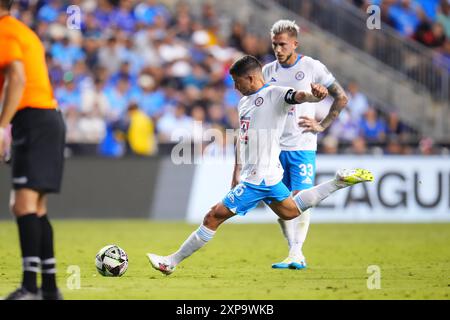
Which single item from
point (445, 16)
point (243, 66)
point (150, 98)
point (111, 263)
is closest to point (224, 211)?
point (111, 263)

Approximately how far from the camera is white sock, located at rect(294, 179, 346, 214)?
10.8 metres

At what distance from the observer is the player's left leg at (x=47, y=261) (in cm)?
820

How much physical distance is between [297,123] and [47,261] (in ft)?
13.7

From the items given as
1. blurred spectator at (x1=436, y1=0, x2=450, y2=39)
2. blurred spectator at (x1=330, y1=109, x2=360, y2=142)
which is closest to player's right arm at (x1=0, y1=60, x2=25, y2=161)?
blurred spectator at (x1=330, y1=109, x2=360, y2=142)

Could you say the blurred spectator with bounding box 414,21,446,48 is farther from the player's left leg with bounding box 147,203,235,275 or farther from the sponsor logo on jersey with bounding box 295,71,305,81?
the player's left leg with bounding box 147,203,235,275

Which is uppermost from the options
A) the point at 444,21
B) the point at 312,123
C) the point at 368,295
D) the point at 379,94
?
the point at 444,21

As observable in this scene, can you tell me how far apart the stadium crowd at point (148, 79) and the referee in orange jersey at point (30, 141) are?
38.9ft

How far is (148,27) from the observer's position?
2323 cm

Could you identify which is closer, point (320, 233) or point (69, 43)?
point (320, 233)

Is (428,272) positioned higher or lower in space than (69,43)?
lower

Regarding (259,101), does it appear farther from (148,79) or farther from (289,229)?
(148,79)

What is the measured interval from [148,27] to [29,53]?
15.3 meters

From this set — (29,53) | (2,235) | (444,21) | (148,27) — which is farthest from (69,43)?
(29,53)

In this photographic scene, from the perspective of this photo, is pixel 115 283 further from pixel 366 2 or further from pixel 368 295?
pixel 366 2
